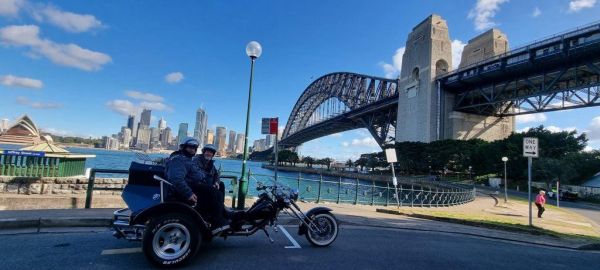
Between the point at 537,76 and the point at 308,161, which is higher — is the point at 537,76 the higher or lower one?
the higher one

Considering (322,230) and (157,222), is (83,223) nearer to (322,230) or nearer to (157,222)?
(157,222)

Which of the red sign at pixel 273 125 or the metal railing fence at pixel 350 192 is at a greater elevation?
the red sign at pixel 273 125

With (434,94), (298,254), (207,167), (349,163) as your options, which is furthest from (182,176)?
(349,163)

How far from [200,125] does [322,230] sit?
20.2ft

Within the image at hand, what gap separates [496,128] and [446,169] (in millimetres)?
18883

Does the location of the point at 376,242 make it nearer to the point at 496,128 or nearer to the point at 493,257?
the point at 493,257

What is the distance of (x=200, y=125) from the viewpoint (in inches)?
416

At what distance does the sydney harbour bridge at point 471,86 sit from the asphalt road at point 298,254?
1933 inches

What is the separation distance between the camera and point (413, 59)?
7312 cm

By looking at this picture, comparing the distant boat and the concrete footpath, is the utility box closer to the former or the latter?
the distant boat

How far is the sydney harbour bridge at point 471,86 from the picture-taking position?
47375 millimetres

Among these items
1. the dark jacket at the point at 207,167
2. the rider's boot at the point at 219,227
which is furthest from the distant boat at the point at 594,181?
the rider's boot at the point at 219,227

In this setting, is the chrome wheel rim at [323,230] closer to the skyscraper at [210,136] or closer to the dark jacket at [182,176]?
the dark jacket at [182,176]

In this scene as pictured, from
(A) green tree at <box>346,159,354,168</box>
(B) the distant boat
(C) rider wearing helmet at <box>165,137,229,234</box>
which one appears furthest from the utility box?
(A) green tree at <box>346,159,354,168</box>
